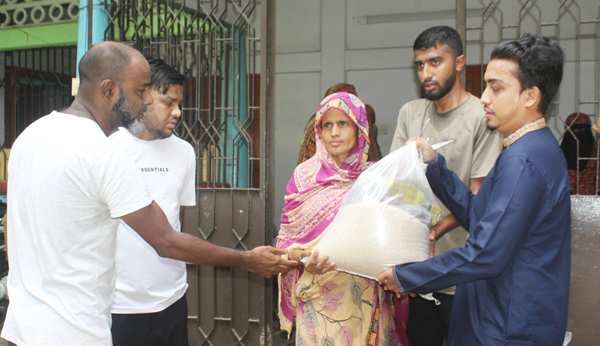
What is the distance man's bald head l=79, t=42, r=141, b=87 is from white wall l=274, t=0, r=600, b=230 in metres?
4.91

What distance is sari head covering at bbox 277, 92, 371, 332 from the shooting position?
6.26 feet

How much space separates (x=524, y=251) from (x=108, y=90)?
1.39 metres

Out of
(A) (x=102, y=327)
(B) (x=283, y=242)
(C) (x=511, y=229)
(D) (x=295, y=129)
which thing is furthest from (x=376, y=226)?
(D) (x=295, y=129)

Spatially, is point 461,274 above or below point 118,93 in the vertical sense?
below

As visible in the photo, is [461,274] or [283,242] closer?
[461,274]

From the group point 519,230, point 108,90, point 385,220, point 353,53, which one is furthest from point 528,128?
point 353,53

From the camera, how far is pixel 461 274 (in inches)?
53.7

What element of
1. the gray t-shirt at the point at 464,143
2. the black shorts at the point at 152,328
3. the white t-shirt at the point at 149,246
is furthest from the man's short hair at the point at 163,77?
the gray t-shirt at the point at 464,143

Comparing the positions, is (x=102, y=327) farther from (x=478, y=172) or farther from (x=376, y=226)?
(x=478, y=172)

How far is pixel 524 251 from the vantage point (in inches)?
52.2

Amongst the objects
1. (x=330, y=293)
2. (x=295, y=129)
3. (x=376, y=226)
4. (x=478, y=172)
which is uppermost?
(x=295, y=129)

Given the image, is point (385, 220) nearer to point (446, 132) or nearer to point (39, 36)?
point (446, 132)

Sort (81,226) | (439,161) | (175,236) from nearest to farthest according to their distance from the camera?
(81,226)
(175,236)
(439,161)

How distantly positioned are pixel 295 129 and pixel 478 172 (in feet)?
15.2
